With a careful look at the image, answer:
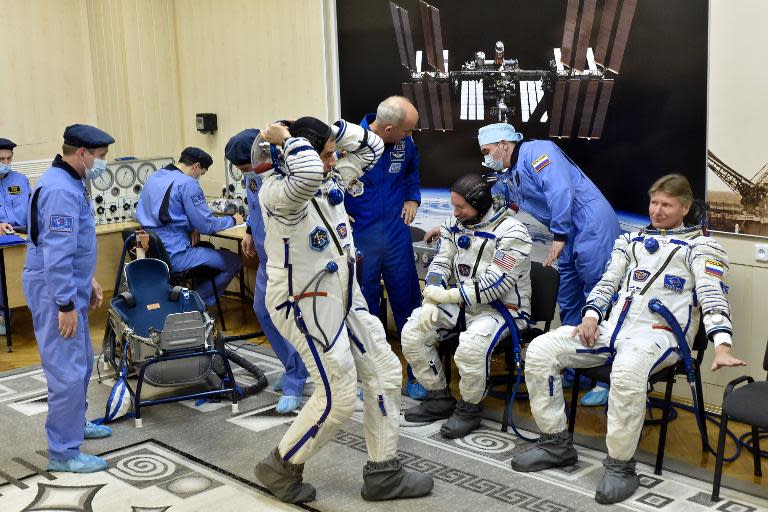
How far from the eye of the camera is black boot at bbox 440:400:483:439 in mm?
4672

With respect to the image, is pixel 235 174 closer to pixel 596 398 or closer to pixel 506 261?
pixel 506 261

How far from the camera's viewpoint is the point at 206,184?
8195 millimetres

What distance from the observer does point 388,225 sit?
5.27m

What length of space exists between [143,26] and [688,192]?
5.48 m

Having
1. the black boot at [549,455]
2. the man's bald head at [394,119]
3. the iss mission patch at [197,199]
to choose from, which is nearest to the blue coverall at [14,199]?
the iss mission patch at [197,199]

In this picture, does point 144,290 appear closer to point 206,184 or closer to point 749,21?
point 206,184

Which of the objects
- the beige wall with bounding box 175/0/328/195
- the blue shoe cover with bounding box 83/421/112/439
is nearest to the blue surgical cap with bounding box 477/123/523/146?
the beige wall with bounding box 175/0/328/195

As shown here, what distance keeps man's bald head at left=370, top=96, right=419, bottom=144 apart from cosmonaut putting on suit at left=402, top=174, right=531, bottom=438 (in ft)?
1.81

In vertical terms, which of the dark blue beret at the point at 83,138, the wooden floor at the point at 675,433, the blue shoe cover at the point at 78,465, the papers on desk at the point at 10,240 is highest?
the dark blue beret at the point at 83,138

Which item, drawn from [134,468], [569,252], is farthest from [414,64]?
[134,468]

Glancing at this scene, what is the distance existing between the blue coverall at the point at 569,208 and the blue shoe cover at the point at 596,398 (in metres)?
0.40

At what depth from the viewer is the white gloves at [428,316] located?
4715 millimetres

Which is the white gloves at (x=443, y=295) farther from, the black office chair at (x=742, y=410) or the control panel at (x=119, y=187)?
the control panel at (x=119, y=187)

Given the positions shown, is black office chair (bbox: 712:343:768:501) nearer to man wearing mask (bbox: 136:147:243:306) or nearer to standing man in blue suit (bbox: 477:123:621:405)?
standing man in blue suit (bbox: 477:123:621:405)
